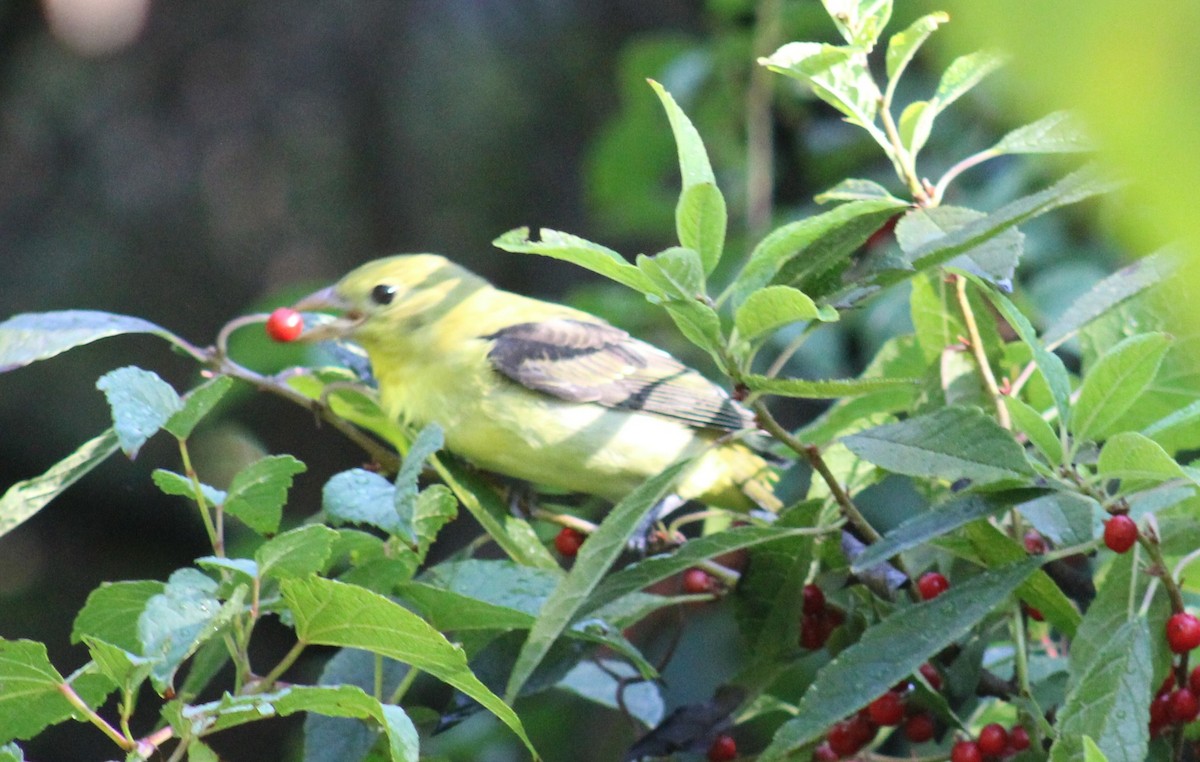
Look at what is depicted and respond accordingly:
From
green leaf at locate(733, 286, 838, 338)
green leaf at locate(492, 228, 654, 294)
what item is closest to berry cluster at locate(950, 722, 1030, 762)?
green leaf at locate(733, 286, 838, 338)

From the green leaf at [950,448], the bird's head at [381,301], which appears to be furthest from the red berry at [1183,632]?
the bird's head at [381,301]

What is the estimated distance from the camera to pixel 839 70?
1.61m

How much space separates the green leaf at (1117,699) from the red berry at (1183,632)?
0.08 m

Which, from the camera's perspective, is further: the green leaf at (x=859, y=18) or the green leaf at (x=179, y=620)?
the green leaf at (x=859, y=18)

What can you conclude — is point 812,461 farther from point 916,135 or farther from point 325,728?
point 325,728

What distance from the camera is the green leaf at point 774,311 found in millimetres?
1345

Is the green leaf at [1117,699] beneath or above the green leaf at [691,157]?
beneath

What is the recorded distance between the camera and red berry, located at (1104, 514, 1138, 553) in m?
1.42

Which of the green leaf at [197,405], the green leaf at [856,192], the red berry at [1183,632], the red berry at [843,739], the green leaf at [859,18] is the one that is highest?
the green leaf at [859,18]

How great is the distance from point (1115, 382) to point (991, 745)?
51cm

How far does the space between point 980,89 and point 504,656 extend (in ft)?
9.28

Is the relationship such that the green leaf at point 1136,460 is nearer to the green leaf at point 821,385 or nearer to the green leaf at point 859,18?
the green leaf at point 821,385

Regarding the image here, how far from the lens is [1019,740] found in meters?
1.66

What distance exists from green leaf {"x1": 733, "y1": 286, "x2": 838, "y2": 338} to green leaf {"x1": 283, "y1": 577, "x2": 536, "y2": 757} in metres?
0.49
